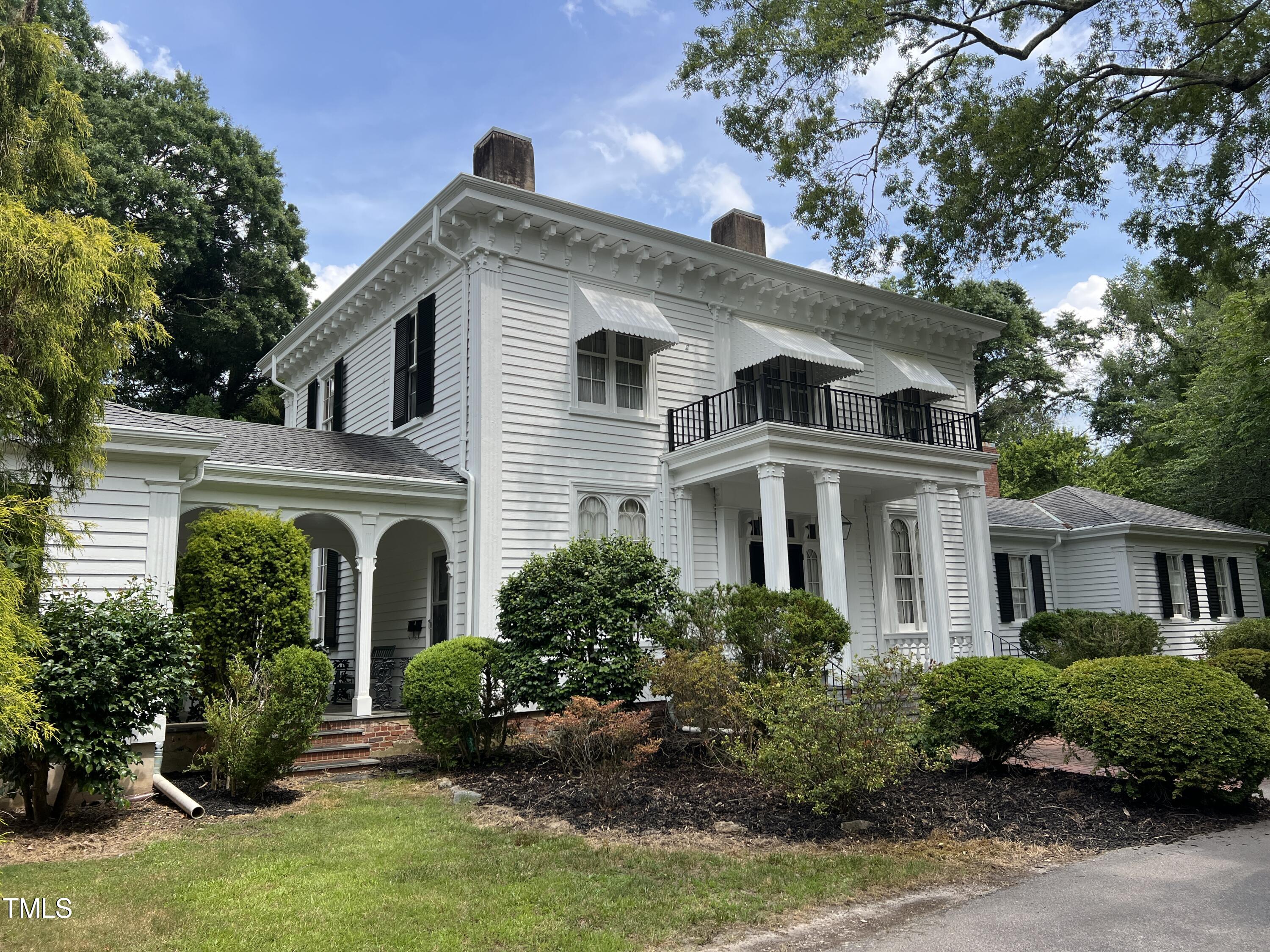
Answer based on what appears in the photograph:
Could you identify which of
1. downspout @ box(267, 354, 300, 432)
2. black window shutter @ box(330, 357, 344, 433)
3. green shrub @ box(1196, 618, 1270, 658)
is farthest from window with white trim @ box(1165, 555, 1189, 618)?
downspout @ box(267, 354, 300, 432)

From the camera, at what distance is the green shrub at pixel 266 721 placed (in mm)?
8719

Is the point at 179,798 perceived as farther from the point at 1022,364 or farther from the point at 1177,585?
the point at 1022,364

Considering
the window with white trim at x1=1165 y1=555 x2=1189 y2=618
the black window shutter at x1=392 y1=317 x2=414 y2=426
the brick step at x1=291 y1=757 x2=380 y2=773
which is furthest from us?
the window with white trim at x1=1165 y1=555 x2=1189 y2=618

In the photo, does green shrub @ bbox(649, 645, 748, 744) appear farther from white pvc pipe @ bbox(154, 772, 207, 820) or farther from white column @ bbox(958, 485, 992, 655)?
white column @ bbox(958, 485, 992, 655)

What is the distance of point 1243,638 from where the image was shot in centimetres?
1956

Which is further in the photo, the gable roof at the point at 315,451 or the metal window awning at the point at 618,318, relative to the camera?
the metal window awning at the point at 618,318

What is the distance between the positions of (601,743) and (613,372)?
25.1ft

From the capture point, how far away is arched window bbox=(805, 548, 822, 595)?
55.8ft

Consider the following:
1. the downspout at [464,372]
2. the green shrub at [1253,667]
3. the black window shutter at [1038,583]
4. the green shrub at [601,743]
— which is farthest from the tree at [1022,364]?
the green shrub at [601,743]

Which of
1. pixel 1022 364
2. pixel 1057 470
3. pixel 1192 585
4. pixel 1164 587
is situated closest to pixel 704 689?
pixel 1164 587

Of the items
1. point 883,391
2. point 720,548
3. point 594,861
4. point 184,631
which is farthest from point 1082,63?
point 184,631

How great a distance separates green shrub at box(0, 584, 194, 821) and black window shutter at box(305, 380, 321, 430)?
1238 centimetres

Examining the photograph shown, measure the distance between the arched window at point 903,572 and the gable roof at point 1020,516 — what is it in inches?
185

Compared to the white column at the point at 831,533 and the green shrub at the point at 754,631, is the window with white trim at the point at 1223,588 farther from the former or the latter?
the green shrub at the point at 754,631
